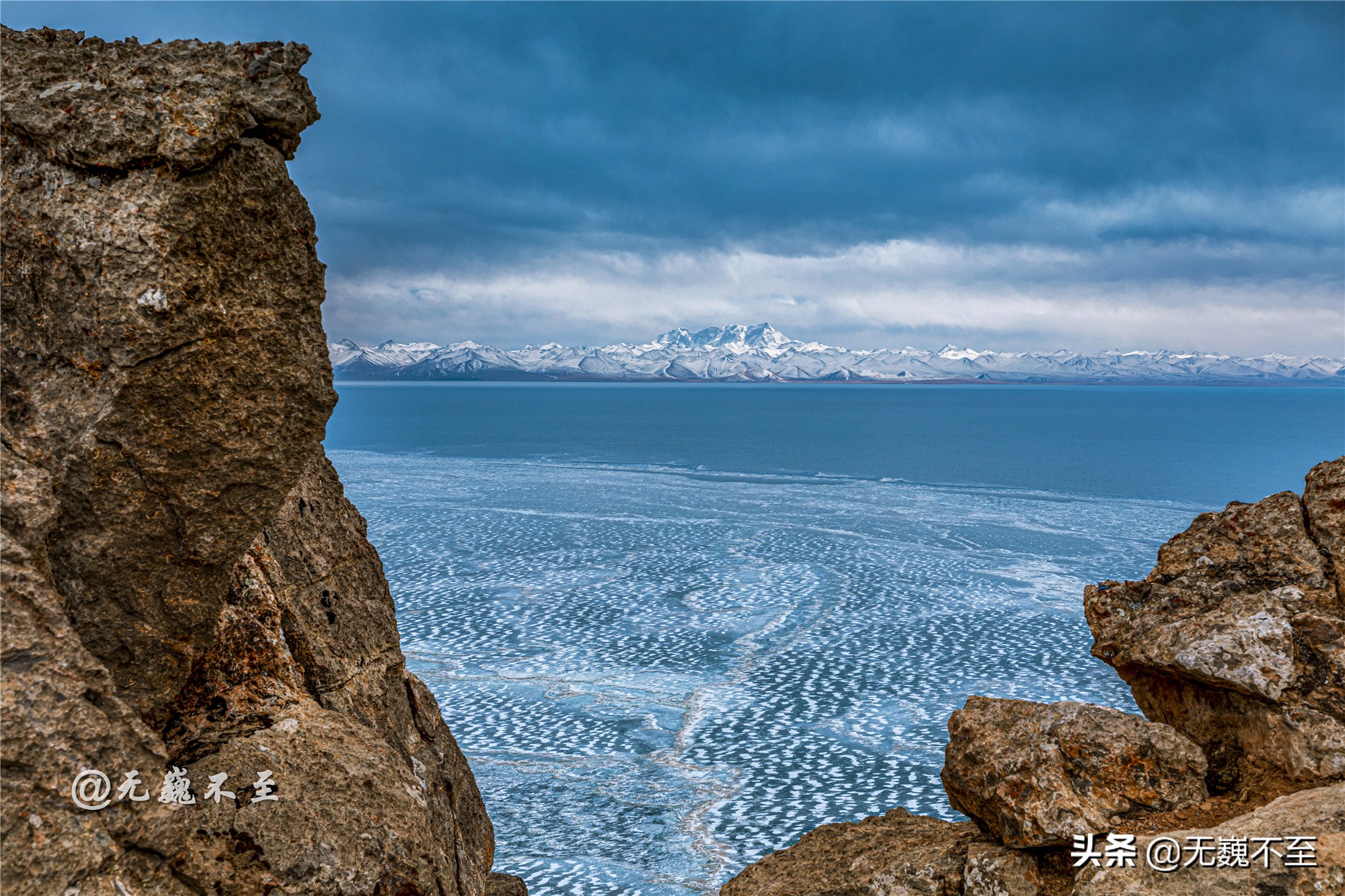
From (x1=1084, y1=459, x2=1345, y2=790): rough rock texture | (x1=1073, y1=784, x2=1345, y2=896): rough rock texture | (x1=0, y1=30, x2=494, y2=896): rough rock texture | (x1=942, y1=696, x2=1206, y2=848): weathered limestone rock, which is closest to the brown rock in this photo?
(x1=1084, y1=459, x2=1345, y2=790): rough rock texture

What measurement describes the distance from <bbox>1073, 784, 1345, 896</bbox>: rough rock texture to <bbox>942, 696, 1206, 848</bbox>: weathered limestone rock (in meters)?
0.57

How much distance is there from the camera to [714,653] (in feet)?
73.9

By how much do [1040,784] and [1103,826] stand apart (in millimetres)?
454

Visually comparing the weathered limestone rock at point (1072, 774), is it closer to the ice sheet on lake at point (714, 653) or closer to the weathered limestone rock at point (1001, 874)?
the weathered limestone rock at point (1001, 874)

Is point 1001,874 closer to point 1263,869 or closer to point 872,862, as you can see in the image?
point 872,862

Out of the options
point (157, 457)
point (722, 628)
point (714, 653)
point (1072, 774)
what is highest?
point (157, 457)

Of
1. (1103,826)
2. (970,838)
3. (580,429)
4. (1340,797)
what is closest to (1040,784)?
(1103,826)

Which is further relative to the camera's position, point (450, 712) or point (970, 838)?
point (450, 712)

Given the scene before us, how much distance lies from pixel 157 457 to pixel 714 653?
18.9 meters

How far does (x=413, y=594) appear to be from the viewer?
2733cm

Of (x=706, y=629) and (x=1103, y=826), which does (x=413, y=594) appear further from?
(x=1103, y=826)

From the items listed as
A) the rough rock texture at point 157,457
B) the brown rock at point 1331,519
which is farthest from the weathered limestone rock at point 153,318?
the brown rock at point 1331,519

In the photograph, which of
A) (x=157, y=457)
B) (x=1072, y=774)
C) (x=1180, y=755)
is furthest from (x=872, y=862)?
(x=157, y=457)

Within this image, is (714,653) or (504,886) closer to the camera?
(504,886)
